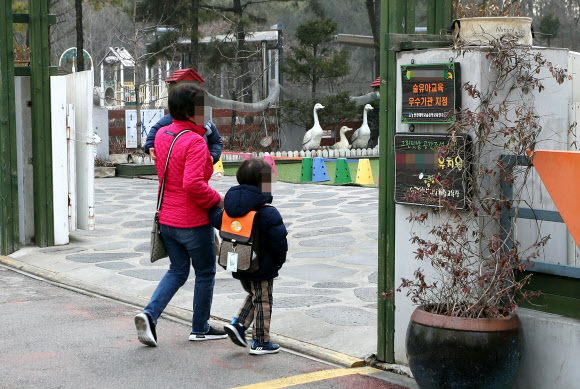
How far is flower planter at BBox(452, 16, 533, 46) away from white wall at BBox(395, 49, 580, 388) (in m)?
0.16

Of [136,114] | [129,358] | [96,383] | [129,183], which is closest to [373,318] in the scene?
[129,358]

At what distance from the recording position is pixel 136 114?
24.2m

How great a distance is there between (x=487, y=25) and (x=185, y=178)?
2.21 metres

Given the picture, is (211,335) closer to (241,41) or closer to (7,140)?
(7,140)

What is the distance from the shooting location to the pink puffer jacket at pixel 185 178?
5.57m

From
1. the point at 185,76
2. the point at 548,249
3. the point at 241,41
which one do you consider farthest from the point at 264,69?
the point at 548,249

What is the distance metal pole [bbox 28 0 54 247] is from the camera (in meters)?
10.1

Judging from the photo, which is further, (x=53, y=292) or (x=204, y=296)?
(x=53, y=292)

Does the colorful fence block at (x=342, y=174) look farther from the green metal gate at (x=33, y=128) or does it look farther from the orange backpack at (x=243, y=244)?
the orange backpack at (x=243, y=244)

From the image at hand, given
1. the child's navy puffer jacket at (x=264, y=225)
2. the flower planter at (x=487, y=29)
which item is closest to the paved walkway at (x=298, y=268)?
the child's navy puffer jacket at (x=264, y=225)

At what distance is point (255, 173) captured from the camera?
5457 mm

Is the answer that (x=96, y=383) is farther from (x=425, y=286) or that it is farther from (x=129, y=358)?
(x=425, y=286)

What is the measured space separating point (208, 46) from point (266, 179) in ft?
83.3

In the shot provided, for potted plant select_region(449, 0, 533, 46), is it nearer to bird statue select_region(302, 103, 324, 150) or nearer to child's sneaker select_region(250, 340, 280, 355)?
child's sneaker select_region(250, 340, 280, 355)
